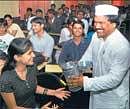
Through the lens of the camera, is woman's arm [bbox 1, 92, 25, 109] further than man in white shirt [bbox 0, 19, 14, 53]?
No

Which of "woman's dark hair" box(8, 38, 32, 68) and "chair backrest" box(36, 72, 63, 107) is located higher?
"woman's dark hair" box(8, 38, 32, 68)

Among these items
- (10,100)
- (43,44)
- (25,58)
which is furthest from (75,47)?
(10,100)

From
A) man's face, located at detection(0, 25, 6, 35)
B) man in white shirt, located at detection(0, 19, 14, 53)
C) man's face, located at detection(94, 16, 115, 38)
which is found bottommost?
man in white shirt, located at detection(0, 19, 14, 53)

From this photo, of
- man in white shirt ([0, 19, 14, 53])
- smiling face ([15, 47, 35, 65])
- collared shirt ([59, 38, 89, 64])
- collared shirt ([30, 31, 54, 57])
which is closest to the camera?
smiling face ([15, 47, 35, 65])

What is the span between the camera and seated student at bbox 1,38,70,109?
331 centimetres

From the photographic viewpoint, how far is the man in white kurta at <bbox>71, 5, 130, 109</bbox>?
3273 mm

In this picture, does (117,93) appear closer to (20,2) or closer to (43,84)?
(43,84)

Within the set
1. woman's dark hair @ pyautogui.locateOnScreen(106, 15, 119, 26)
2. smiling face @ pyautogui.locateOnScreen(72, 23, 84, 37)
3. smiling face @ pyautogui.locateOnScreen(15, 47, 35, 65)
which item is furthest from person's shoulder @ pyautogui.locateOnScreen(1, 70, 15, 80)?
smiling face @ pyautogui.locateOnScreen(72, 23, 84, 37)

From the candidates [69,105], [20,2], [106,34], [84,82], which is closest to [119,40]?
[106,34]

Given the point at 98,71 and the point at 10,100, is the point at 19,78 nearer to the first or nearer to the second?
the point at 10,100

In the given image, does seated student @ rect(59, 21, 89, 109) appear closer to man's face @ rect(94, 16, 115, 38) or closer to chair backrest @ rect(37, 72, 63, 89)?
chair backrest @ rect(37, 72, 63, 89)

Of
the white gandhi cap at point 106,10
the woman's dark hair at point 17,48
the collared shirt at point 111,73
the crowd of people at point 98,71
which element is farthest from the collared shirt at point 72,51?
the white gandhi cap at point 106,10

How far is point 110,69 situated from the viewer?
3309 mm

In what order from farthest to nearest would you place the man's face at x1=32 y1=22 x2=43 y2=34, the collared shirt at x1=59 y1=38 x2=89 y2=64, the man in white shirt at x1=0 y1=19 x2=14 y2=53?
the man's face at x1=32 y1=22 x2=43 y2=34 → the man in white shirt at x1=0 y1=19 x2=14 y2=53 → the collared shirt at x1=59 y1=38 x2=89 y2=64
